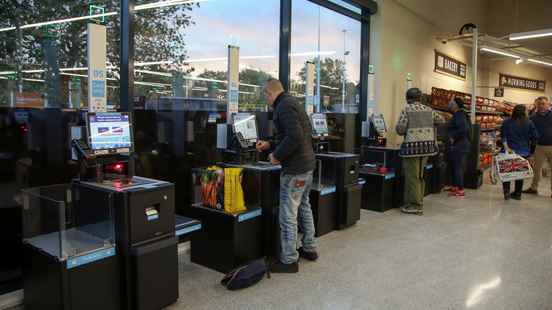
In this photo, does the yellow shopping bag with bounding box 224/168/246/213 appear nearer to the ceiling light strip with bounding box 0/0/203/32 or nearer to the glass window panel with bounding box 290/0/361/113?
the ceiling light strip with bounding box 0/0/203/32

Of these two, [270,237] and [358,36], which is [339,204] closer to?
[270,237]

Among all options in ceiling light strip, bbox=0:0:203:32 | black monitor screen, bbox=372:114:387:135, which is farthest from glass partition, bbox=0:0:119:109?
black monitor screen, bbox=372:114:387:135

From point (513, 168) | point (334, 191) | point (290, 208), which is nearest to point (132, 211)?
point (290, 208)

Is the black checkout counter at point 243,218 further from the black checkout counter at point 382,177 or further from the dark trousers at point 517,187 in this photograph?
the dark trousers at point 517,187

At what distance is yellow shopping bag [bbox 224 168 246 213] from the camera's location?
3.27m

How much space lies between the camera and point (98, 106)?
287cm

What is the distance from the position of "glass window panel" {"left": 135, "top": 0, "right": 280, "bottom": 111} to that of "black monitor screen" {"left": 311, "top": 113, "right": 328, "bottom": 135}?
0.67m

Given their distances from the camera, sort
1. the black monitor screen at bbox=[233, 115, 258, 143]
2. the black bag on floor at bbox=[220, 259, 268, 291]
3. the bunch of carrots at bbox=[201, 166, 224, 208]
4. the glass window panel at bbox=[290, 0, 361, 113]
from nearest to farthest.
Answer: the black bag on floor at bbox=[220, 259, 268, 291] → the bunch of carrots at bbox=[201, 166, 224, 208] → the black monitor screen at bbox=[233, 115, 258, 143] → the glass window panel at bbox=[290, 0, 361, 113]

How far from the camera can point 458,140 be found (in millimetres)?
6520

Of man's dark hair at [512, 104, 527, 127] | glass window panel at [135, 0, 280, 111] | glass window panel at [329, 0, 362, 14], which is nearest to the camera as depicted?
glass window panel at [135, 0, 280, 111]

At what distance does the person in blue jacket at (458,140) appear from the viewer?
6.45m

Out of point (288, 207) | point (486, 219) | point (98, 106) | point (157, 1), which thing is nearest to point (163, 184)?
point (98, 106)

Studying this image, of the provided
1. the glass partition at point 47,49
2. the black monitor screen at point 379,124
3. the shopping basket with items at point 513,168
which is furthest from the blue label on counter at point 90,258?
the shopping basket with items at point 513,168

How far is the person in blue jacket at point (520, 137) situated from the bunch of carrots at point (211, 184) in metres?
5.15
